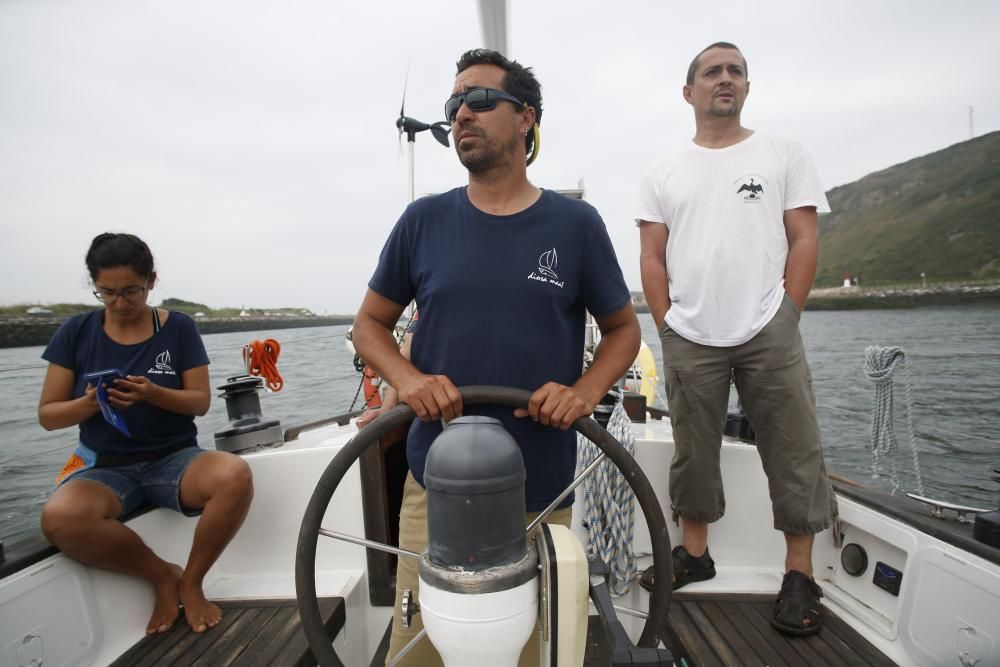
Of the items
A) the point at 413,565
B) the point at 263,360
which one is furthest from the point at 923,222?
the point at 413,565

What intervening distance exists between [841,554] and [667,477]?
0.63 metres

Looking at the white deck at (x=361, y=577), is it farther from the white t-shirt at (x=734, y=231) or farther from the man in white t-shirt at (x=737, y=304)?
the white t-shirt at (x=734, y=231)

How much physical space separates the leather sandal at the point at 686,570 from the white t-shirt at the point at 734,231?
80 centimetres

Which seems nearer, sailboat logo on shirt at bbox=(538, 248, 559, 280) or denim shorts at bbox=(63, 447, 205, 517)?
sailboat logo on shirt at bbox=(538, 248, 559, 280)

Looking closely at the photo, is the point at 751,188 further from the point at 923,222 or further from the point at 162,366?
the point at 923,222

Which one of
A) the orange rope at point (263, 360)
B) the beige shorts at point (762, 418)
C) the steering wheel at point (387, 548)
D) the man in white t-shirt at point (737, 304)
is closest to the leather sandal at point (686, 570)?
the man in white t-shirt at point (737, 304)

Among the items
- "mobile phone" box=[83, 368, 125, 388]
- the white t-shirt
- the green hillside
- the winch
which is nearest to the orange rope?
the winch

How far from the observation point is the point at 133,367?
193 cm

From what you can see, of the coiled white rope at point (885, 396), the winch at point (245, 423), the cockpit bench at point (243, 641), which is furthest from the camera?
the winch at point (245, 423)

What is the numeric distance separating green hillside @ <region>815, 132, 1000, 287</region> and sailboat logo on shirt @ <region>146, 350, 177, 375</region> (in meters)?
64.8

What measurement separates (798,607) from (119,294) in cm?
247

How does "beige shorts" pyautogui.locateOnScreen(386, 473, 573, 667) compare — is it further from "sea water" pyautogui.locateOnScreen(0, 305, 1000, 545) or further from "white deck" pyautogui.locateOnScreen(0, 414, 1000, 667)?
"sea water" pyautogui.locateOnScreen(0, 305, 1000, 545)

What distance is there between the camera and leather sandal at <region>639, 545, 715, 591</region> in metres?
1.88

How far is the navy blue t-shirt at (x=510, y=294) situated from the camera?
3.78ft
